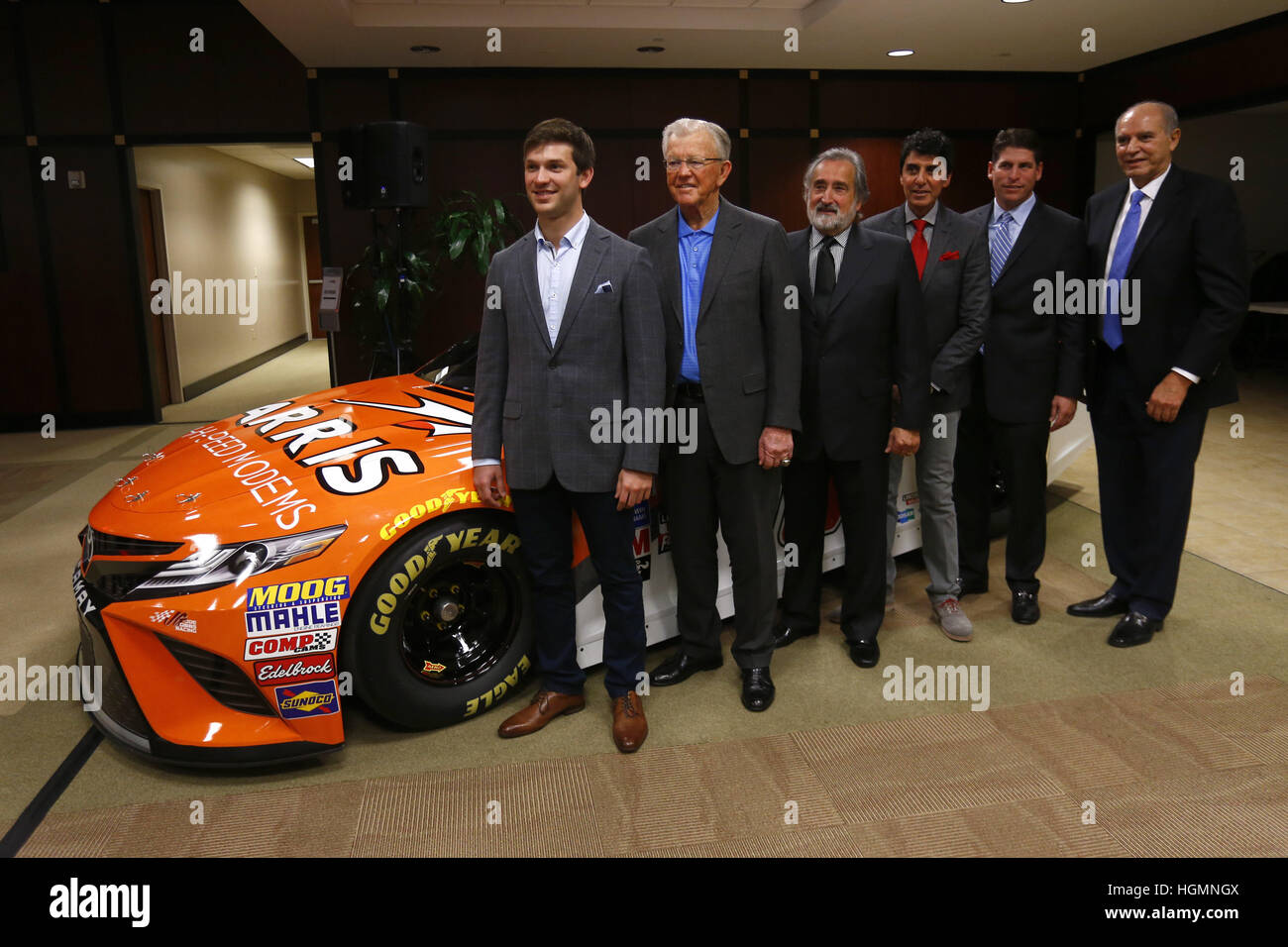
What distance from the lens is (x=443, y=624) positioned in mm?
2490

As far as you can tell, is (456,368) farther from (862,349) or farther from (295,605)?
(862,349)

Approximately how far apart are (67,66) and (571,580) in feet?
22.1

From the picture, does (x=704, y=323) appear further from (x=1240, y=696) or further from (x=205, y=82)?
(x=205, y=82)

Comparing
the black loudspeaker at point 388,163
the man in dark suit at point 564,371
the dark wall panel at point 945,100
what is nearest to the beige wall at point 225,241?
the black loudspeaker at point 388,163

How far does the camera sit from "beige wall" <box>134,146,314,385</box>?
8.55 m

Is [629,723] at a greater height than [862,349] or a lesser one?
lesser

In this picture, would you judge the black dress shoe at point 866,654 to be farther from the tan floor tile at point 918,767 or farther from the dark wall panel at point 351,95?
the dark wall panel at point 351,95

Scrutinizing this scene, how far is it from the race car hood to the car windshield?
0.35ft

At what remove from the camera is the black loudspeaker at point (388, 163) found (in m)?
5.47

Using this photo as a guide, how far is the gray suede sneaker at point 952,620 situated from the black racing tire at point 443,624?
1.40 m

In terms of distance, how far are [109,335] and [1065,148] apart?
26.8 feet

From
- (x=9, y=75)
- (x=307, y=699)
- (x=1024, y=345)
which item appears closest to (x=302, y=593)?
(x=307, y=699)

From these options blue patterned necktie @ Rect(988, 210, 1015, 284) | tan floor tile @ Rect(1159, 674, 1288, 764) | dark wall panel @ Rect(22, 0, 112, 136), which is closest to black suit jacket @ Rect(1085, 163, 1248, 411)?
blue patterned necktie @ Rect(988, 210, 1015, 284)

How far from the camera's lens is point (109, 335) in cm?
725
